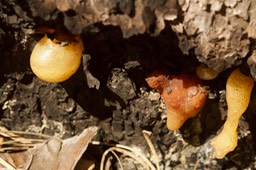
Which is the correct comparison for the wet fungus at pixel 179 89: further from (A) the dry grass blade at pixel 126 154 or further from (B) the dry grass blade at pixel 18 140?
(B) the dry grass blade at pixel 18 140

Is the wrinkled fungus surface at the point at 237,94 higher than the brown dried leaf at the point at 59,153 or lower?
higher

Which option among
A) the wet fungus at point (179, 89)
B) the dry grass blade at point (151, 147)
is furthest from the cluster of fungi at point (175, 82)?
the dry grass blade at point (151, 147)

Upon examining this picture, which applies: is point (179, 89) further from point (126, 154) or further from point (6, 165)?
point (6, 165)

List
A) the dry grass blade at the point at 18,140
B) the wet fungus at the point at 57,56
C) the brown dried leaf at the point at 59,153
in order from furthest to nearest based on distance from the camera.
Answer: the dry grass blade at the point at 18,140 < the brown dried leaf at the point at 59,153 < the wet fungus at the point at 57,56

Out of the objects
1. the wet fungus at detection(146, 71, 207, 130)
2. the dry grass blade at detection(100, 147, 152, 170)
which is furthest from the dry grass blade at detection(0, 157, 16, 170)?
the wet fungus at detection(146, 71, 207, 130)

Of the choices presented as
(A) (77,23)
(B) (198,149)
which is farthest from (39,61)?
(B) (198,149)
